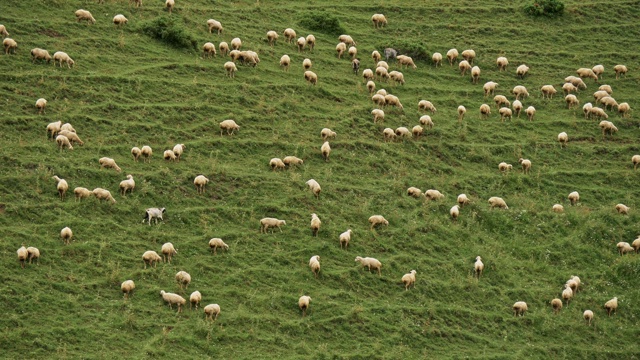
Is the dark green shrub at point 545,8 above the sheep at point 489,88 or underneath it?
above

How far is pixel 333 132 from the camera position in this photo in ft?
128

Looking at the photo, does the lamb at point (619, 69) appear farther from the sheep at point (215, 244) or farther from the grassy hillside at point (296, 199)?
the sheep at point (215, 244)

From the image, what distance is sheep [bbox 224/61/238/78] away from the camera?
41.1 metres

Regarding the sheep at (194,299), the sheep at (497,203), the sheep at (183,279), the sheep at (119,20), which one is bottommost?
the sheep at (194,299)

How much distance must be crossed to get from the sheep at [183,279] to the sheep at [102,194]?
3.79 metres

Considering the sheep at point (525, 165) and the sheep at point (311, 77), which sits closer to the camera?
the sheep at point (525, 165)

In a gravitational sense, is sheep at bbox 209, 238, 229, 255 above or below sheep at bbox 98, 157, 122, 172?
below

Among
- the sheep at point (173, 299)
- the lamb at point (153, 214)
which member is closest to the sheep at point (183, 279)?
the sheep at point (173, 299)

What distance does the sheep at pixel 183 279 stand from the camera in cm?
3048

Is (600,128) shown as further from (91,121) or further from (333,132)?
(91,121)

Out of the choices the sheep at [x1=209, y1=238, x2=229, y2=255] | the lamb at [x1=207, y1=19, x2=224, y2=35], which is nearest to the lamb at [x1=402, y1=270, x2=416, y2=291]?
the sheep at [x1=209, y1=238, x2=229, y2=255]

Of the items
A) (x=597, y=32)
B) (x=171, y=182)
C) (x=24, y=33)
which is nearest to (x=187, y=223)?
(x=171, y=182)

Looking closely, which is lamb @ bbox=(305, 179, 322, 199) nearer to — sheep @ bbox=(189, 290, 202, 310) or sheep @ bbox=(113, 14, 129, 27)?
sheep @ bbox=(189, 290, 202, 310)

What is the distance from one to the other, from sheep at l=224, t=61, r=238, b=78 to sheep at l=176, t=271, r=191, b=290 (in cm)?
1228
